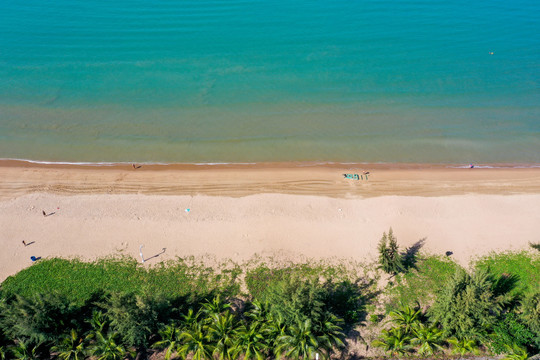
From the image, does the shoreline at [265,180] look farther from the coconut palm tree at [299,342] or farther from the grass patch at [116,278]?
the coconut palm tree at [299,342]

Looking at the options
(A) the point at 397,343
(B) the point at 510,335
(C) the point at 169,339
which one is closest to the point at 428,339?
(A) the point at 397,343

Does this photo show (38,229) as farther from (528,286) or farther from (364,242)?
(528,286)

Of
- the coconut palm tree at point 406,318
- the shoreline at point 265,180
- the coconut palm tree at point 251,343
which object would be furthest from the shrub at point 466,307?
the shoreline at point 265,180

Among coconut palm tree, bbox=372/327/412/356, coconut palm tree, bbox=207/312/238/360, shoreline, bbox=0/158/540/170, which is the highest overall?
shoreline, bbox=0/158/540/170

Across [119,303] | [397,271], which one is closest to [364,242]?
[397,271]

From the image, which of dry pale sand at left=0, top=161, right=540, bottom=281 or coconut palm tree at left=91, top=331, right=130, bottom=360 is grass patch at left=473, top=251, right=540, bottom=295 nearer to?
dry pale sand at left=0, top=161, right=540, bottom=281

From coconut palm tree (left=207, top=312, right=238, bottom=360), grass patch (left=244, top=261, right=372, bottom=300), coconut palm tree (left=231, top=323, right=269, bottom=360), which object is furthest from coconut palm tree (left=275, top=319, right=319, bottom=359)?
grass patch (left=244, top=261, right=372, bottom=300)
